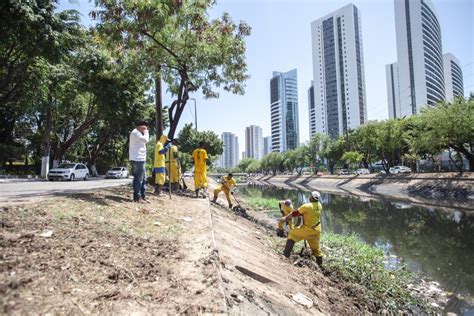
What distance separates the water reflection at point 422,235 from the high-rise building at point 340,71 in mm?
88741

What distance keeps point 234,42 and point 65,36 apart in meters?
9.86

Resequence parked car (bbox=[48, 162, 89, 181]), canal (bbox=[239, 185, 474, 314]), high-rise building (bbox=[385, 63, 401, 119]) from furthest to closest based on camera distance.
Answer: high-rise building (bbox=[385, 63, 401, 119]) < parked car (bbox=[48, 162, 89, 181]) < canal (bbox=[239, 185, 474, 314])

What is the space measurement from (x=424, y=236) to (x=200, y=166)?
983 centimetres

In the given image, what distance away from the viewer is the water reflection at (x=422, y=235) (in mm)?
8352

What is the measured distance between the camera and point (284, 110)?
475 ft

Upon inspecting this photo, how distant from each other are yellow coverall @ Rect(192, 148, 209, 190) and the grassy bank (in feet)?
11.4

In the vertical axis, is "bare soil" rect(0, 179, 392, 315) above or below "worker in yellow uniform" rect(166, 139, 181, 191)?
below

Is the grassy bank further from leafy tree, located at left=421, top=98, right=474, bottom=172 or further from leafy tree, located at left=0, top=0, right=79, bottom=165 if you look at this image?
leafy tree, located at left=421, top=98, right=474, bottom=172

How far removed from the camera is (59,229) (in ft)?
13.4

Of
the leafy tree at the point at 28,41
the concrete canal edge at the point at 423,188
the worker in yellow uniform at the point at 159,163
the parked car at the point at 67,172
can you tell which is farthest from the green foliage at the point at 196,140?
the worker in yellow uniform at the point at 159,163

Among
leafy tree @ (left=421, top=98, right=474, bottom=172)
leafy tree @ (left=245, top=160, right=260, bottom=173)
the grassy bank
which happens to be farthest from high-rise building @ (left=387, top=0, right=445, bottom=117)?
the grassy bank

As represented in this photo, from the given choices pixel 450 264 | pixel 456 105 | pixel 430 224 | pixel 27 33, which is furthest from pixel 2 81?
pixel 456 105

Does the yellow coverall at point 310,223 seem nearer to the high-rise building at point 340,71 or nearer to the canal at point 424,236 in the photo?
the canal at point 424,236

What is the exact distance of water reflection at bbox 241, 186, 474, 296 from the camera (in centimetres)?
835
